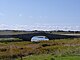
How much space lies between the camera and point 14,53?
173 ft

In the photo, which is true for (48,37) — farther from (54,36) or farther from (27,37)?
(27,37)

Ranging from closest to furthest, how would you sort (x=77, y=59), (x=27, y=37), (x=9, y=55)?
(x=77, y=59)
(x=9, y=55)
(x=27, y=37)

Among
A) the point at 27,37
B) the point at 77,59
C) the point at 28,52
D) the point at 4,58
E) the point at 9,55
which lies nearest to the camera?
the point at 77,59

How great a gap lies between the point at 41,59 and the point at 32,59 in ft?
5.45

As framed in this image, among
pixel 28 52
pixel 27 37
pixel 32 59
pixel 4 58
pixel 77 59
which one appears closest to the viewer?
pixel 77 59

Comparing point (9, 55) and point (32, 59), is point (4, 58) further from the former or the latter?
point (32, 59)

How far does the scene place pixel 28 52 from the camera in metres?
55.6

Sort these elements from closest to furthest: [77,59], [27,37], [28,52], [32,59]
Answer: [77,59], [32,59], [28,52], [27,37]

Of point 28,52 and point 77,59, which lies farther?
point 28,52

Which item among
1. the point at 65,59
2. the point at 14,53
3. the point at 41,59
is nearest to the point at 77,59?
the point at 65,59

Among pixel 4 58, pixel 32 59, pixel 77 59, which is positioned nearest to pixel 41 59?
pixel 32 59

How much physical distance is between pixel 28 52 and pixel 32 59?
1598 cm

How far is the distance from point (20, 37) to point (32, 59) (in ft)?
243

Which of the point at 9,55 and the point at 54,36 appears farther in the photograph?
the point at 54,36
